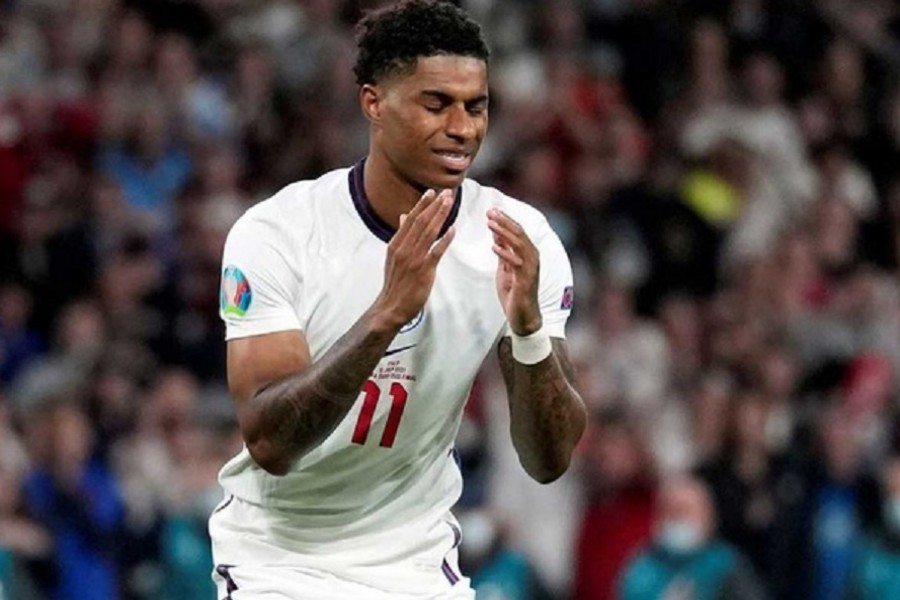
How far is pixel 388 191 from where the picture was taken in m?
6.26

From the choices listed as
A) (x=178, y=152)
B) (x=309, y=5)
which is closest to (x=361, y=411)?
(x=178, y=152)

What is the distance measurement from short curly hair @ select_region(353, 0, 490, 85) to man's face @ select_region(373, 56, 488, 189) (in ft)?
0.09

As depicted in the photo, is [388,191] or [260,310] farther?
[388,191]

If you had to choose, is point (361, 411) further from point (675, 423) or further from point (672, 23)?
point (672, 23)

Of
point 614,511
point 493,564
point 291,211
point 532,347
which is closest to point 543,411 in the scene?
point 532,347

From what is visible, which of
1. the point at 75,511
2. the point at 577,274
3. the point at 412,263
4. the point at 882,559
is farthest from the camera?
the point at 577,274

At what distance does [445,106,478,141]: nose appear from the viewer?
6.00m

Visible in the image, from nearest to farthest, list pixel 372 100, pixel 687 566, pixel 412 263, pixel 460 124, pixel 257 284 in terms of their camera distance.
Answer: pixel 412 263, pixel 460 124, pixel 257 284, pixel 372 100, pixel 687 566

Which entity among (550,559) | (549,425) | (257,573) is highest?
(549,425)

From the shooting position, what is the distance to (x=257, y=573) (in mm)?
6273

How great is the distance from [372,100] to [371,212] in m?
0.30

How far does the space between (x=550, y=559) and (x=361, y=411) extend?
19.3 feet

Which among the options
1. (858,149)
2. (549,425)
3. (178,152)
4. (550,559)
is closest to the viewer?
(549,425)

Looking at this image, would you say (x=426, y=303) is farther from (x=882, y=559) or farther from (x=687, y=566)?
(x=882, y=559)
